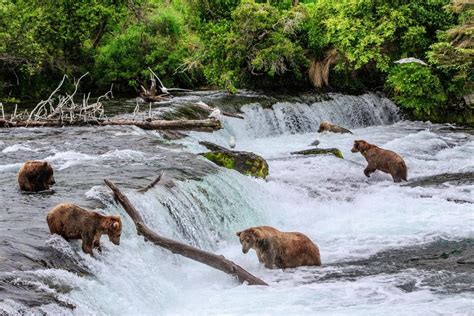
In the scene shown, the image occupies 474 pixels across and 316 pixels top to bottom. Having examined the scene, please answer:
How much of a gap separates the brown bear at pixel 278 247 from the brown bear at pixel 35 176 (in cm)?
319

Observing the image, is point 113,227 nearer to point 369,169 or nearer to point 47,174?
point 47,174

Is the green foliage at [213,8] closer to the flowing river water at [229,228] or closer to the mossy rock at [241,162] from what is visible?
the flowing river water at [229,228]

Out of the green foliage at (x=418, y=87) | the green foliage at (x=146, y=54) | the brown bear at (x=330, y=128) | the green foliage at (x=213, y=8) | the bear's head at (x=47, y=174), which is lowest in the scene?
the brown bear at (x=330, y=128)

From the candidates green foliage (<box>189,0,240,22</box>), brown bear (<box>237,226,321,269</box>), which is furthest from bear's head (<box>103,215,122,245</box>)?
green foliage (<box>189,0,240,22</box>)

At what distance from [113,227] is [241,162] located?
624 centimetres

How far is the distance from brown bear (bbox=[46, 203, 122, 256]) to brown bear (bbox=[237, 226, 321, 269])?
1627mm

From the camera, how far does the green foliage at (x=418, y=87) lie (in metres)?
20.2

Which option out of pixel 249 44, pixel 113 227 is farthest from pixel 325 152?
pixel 113 227

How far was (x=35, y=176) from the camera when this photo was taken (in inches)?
342

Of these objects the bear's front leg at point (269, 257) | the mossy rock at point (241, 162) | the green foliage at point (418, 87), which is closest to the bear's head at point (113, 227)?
the bear's front leg at point (269, 257)

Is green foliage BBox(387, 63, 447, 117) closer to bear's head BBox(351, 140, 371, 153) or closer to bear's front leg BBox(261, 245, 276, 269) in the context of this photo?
bear's head BBox(351, 140, 371, 153)

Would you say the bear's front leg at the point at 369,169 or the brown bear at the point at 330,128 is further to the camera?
the brown bear at the point at 330,128

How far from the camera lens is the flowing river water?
19.6 ft

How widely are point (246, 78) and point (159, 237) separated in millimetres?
17630
